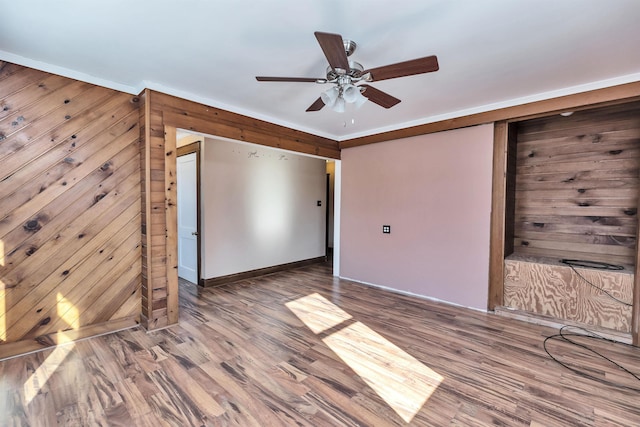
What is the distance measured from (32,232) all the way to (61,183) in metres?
0.48

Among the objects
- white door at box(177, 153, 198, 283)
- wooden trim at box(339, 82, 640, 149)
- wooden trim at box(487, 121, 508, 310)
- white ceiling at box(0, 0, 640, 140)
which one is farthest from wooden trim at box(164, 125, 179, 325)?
wooden trim at box(487, 121, 508, 310)

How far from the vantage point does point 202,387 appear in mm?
2062

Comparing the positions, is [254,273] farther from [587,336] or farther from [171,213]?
[587,336]

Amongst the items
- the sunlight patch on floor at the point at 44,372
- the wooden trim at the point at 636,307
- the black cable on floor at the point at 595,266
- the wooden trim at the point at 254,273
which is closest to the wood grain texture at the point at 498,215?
the black cable on floor at the point at 595,266

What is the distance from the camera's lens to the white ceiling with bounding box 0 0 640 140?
69.4 inches

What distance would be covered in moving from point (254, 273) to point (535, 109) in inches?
181

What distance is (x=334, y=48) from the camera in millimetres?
1671

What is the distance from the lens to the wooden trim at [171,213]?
2994mm

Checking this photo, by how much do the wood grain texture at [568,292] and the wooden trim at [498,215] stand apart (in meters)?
0.09

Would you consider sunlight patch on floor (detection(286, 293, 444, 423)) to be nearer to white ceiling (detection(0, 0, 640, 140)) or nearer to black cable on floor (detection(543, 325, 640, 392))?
black cable on floor (detection(543, 325, 640, 392))

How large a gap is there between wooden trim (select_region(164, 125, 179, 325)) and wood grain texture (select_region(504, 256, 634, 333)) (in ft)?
12.6

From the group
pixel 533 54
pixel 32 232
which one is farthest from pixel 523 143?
pixel 32 232

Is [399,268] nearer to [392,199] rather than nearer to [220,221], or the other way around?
[392,199]

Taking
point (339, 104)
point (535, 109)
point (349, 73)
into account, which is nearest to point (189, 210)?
point (339, 104)
